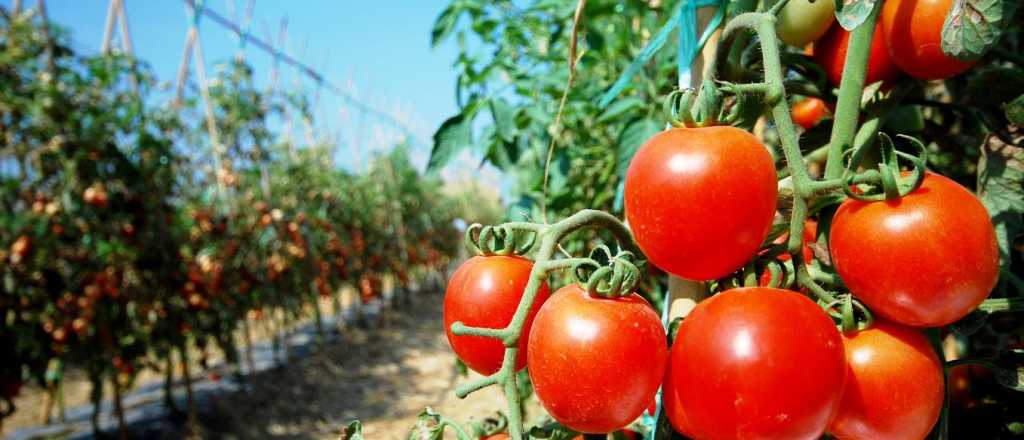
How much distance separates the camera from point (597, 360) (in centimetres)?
36

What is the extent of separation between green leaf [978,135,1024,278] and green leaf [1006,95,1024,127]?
0.21 feet

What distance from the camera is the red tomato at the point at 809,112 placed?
0.71 metres

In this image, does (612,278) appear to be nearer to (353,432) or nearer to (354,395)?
(353,432)

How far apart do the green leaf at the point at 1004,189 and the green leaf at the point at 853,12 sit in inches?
8.9

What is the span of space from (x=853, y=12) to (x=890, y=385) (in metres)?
0.25

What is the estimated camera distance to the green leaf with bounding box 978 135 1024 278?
1.69 ft

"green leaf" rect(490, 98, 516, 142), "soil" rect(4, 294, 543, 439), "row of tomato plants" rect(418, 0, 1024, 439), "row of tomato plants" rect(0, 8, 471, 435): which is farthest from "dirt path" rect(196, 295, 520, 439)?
"row of tomato plants" rect(418, 0, 1024, 439)

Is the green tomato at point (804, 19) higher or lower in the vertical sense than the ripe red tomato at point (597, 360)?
higher

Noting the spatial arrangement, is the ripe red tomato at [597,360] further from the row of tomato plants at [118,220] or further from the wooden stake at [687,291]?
the row of tomato plants at [118,220]

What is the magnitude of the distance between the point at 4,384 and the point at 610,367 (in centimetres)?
342

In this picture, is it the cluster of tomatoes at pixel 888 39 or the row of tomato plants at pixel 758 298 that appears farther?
the cluster of tomatoes at pixel 888 39

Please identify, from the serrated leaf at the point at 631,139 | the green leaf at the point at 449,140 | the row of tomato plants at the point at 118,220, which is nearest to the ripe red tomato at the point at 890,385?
the serrated leaf at the point at 631,139

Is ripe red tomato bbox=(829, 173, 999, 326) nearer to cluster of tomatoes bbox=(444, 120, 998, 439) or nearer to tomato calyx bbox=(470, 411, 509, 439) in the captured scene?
cluster of tomatoes bbox=(444, 120, 998, 439)

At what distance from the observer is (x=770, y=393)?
0.33 meters
